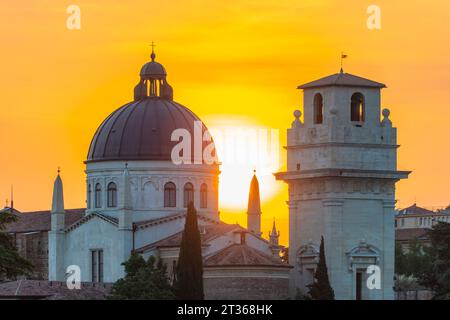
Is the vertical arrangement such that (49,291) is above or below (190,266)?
below

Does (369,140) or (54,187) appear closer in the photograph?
(369,140)

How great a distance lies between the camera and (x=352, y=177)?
74938 mm

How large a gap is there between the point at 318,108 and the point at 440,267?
9521mm

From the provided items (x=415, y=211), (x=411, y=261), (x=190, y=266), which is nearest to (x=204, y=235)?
(x=190, y=266)

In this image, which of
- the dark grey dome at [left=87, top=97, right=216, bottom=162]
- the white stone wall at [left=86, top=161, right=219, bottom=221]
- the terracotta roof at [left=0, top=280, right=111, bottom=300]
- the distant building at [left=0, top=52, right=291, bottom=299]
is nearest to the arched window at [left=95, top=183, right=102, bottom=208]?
the distant building at [left=0, top=52, right=291, bottom=299]

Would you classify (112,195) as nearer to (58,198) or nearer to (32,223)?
(58,198)

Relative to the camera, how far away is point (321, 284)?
237ft

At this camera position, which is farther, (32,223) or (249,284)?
(32,223)

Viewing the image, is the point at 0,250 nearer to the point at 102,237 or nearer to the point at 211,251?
the point at 211,251

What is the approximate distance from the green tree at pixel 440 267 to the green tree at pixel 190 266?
9.34m

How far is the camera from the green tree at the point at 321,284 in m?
71.8

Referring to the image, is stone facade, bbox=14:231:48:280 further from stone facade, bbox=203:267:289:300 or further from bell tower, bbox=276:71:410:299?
bell tower, bbox=276:71:410:299

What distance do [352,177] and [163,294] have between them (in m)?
8.45
